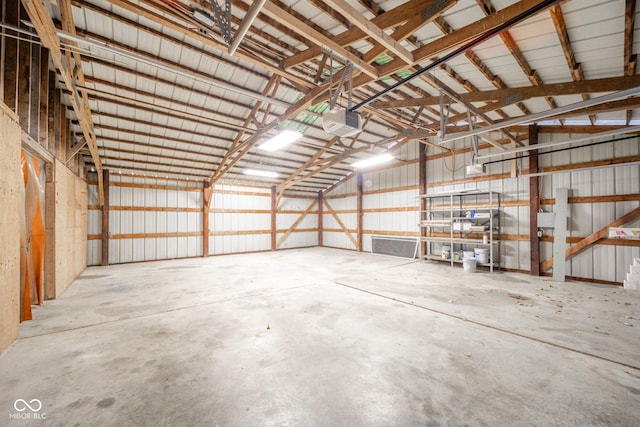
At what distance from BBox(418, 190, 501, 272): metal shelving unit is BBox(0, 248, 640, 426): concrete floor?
98.8 inches

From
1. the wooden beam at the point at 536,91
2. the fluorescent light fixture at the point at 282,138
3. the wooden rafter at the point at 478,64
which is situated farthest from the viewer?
the fluorescent light fixture at the point at 282,138

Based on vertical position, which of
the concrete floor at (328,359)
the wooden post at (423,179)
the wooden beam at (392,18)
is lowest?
the concrete floor at (328,359)

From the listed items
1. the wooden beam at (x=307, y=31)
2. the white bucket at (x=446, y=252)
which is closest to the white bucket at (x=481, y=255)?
the white bucket at (x=446, y=252)

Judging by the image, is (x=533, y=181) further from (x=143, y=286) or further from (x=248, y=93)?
(x=143, y=286)

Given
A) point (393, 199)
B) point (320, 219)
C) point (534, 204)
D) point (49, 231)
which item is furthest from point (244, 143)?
point (534, 204)

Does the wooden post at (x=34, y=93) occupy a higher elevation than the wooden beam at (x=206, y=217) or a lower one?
higher

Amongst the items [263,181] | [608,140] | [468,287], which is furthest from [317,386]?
[263,181]

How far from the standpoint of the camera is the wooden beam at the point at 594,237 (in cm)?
566

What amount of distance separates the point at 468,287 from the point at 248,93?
6031mm

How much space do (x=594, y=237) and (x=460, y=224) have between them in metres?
2.92

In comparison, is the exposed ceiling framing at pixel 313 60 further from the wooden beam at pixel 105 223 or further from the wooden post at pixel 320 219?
the wooden post at pixel 320 219

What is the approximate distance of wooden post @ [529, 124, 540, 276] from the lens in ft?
22.5

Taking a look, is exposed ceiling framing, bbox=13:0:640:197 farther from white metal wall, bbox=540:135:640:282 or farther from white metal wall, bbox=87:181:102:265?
white metal wall, bbox=87:181:102:265

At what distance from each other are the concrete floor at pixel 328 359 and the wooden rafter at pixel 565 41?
375cm
